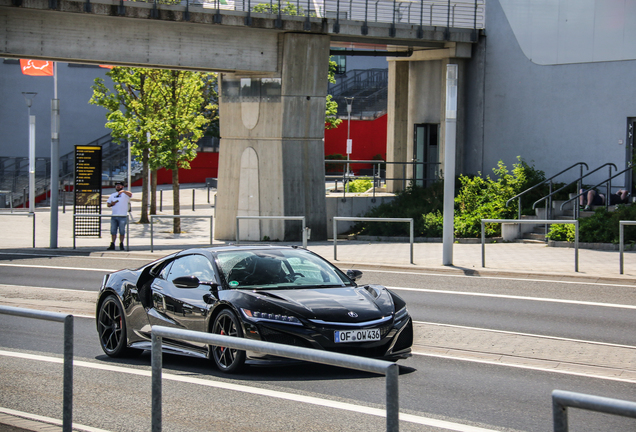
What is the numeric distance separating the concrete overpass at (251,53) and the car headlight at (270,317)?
17890mm

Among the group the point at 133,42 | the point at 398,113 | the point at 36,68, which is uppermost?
the point at 36,68

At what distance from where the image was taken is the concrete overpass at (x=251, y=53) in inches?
941

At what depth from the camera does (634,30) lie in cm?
2595

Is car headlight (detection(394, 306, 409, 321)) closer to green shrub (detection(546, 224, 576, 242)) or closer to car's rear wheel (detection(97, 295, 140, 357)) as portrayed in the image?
car's rear wheel (detection(97, 295, 140, 357))

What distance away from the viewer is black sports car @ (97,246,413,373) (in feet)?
25.8

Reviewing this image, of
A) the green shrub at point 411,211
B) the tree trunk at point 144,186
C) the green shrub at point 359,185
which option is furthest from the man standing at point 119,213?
the green shrub at point 359,185

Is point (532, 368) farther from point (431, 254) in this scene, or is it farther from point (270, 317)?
point (431, 254)

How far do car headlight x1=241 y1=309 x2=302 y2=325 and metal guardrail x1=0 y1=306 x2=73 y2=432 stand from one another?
9.47ft

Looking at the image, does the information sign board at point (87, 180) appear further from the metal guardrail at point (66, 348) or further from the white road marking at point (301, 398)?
the metal guardrail at point (66, 348)

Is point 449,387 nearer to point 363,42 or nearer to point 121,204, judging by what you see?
point 121,204

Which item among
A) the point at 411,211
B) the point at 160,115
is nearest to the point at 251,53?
the point at 411,211

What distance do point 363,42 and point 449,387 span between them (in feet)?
76.2

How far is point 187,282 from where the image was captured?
28.0 ft

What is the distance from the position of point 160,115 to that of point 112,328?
2442 centimetres
